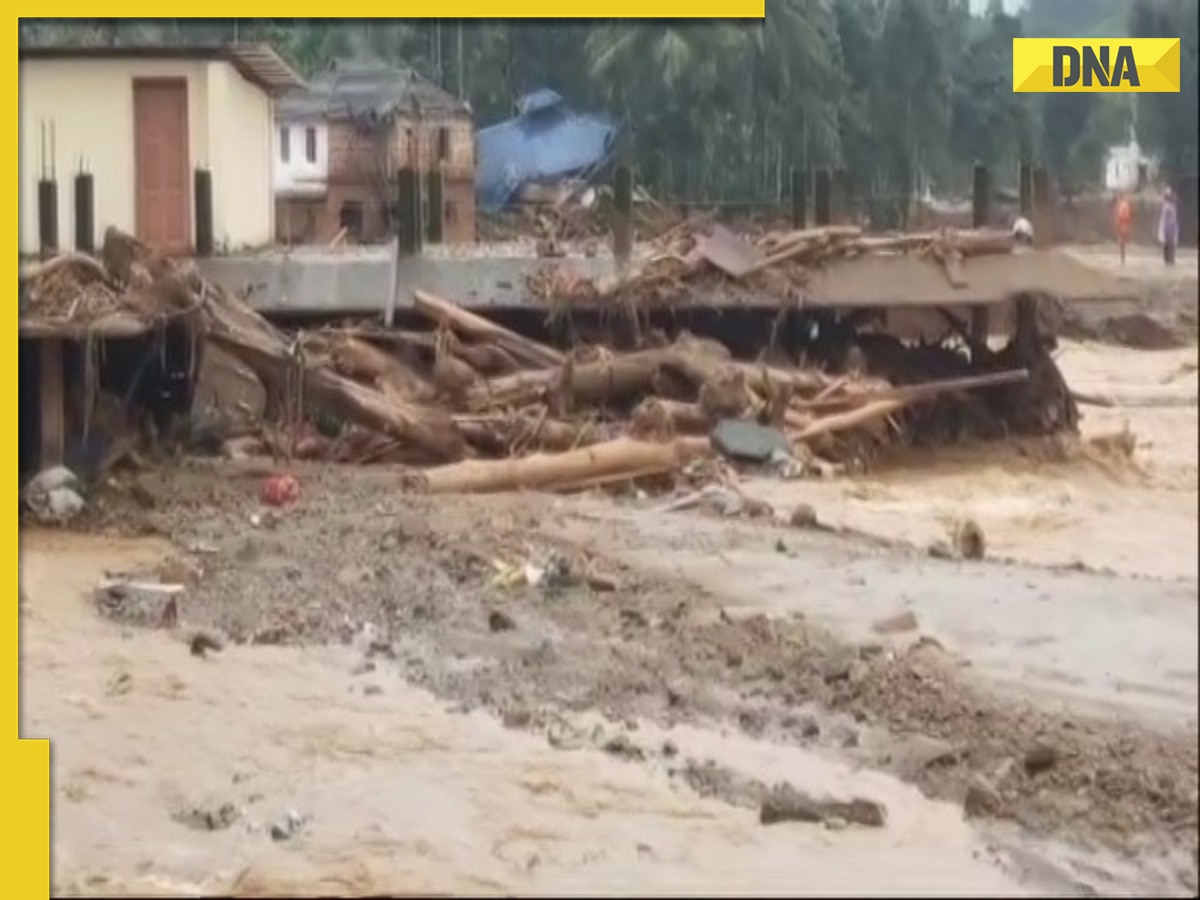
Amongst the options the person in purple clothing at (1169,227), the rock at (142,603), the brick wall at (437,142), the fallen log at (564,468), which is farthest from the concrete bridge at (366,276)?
the person in purple clothing at (1169,227)

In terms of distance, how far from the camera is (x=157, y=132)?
3.34 m

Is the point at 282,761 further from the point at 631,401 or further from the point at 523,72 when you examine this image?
the point at 631,401

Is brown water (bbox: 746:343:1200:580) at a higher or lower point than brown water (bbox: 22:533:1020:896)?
higher

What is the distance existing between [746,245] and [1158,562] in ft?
5.58

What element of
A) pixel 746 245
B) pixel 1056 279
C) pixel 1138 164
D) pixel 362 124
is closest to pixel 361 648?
pixel 746 245

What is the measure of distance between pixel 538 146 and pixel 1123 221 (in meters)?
0.92

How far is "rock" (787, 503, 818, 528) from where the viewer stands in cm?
504

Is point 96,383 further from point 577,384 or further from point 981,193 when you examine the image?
point 981,193

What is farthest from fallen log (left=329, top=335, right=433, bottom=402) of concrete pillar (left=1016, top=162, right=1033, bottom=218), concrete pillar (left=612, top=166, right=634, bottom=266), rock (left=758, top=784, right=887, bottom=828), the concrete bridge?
concrete pillar (left=1016, top=162, right=1033, bottom=218)

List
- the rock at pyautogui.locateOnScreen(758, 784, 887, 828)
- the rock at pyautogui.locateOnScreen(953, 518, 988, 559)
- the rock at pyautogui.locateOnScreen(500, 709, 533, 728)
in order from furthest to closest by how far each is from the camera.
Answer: the rock at pyautogui.locateOnScreen(953, 518, 988, 559)
the rock at pyautogui.locateOnScreen(500, 709, 533, 728)
the rock at pyautogui.locateOnScreen(758, 784, 887, 828)

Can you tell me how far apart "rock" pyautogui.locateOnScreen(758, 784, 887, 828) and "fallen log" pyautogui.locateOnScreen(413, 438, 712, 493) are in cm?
278

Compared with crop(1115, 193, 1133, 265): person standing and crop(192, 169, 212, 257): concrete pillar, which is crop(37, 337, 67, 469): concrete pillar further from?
crop(1115, 193, 1133, 265): person standing

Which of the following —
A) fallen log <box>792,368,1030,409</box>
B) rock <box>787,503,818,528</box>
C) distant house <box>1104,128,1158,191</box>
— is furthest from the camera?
rock <box>787,503,818,528</box>

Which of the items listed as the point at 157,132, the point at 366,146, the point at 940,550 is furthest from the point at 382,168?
the point at 940,550
